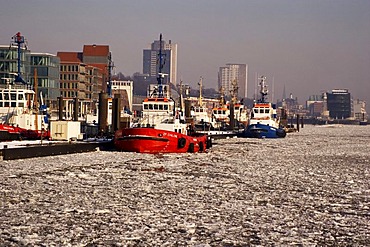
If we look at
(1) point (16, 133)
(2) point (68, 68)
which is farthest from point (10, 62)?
(1) point (16, 133)

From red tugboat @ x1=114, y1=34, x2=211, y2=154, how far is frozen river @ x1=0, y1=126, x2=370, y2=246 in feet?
28.7

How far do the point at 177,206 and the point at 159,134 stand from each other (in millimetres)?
20262

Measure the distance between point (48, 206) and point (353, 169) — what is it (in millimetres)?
17074

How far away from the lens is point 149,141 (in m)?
35.8

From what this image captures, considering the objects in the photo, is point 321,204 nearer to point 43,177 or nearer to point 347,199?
point 347,199

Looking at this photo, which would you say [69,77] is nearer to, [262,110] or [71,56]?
[71,56]

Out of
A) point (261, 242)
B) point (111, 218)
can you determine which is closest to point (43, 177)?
point (111, 218)

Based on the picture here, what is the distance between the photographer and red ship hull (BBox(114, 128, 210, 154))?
3581 cm

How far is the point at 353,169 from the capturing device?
28766 mm

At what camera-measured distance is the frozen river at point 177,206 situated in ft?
41.1

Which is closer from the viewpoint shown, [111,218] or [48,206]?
[111,218]

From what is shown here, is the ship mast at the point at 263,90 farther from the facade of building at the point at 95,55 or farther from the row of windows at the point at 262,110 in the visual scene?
the facade of building at the point at 95,55

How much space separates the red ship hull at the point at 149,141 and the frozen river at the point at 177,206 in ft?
28.3

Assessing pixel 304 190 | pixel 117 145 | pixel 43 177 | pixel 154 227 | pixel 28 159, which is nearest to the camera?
pixel 154 227
